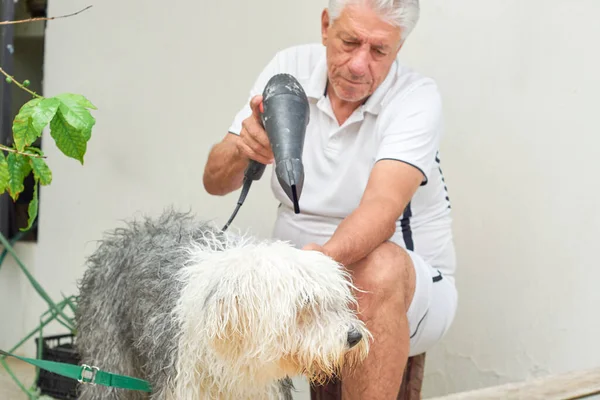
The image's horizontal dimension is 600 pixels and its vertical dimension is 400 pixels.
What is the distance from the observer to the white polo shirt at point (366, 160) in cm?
209

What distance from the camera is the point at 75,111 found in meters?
1.31

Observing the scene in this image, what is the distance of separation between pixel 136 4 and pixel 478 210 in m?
1.62

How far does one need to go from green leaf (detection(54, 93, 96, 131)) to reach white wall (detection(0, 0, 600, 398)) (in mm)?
1602

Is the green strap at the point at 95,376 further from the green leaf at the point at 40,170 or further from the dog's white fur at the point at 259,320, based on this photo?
the green leaf at the point at 40,170

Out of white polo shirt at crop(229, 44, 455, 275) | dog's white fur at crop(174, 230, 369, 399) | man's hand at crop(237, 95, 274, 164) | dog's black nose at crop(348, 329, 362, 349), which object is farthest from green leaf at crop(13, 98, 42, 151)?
white polo shirt at crop(229, 44, 455, 275)

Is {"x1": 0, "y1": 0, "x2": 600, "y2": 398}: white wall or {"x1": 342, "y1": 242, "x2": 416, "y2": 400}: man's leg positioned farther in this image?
{"x1": 0, "y1": 0, "x2": 600, "y2": 398}: white wall

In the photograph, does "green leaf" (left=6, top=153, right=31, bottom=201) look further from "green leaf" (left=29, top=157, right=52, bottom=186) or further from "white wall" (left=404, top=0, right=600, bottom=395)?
"white wall" (left=404, top=0, right=600, bottom=395)

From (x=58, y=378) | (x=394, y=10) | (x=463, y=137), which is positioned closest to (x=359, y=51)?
(x=394, y=10)

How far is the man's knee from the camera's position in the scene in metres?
1.73

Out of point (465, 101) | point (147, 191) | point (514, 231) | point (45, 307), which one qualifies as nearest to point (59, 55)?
point (147, 191)

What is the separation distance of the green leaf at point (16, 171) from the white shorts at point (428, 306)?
38.2 inches

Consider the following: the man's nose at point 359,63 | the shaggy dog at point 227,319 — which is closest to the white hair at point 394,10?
the man's nose at point 359,63

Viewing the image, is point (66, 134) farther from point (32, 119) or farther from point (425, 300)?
point (425, 300)

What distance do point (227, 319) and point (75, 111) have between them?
465 mm
